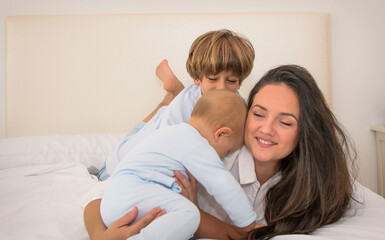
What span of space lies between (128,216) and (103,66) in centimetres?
161

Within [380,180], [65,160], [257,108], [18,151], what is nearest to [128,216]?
[257,108]

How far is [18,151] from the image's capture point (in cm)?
→ 177

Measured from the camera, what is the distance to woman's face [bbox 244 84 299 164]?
1008mm

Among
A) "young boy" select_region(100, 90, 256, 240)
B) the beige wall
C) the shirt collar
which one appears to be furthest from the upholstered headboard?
Answer: "young boy" select_region(100, 90, 256, 240)

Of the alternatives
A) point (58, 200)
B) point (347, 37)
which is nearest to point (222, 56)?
point (58, 200)

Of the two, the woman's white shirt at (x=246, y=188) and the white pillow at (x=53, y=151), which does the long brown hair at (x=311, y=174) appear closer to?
the woman's white shirt at (x=246, y=188)

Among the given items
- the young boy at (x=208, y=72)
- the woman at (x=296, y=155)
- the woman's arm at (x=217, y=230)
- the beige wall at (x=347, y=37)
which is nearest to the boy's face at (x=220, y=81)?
the young boy at (x=208, y=72)

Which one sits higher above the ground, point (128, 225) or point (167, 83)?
point (167, 83)

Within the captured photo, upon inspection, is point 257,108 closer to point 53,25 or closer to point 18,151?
point 18,151

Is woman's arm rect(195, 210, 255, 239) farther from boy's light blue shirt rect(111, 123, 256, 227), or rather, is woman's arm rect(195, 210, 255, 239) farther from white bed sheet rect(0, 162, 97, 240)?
white bed sheet rect(0, 162, 97, 240)

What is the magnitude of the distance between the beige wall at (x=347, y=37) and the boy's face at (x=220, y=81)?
104cm

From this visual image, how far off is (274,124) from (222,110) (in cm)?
19

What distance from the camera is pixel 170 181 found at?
2.98 feet

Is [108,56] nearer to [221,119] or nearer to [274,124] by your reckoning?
[221,119]
